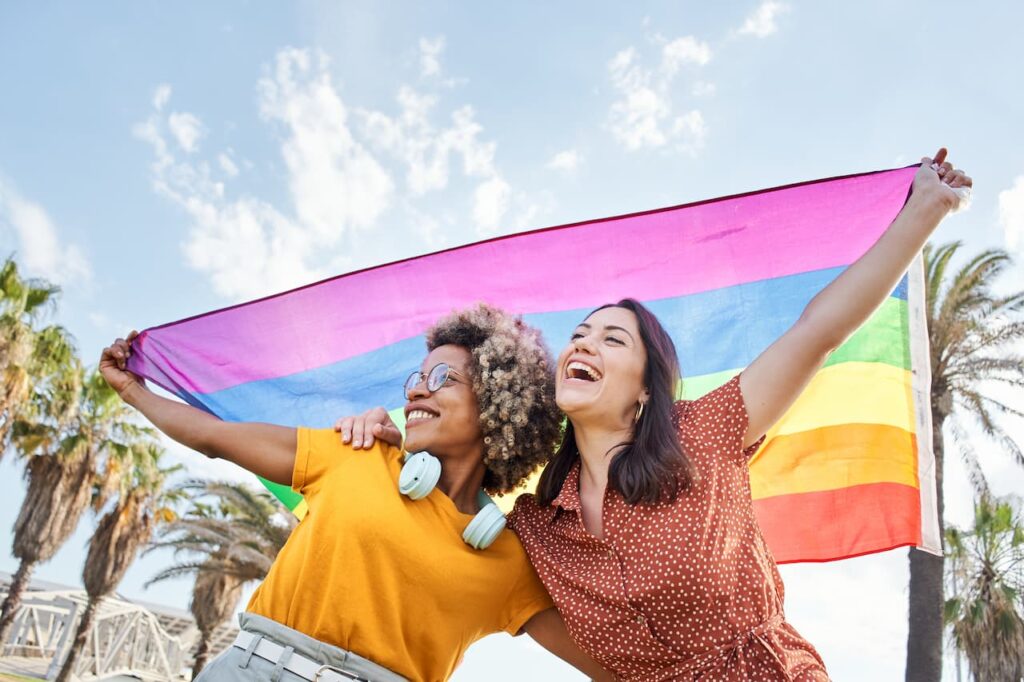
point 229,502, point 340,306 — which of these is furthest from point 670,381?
point 229,502

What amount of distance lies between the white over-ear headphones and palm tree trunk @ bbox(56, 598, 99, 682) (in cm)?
2773

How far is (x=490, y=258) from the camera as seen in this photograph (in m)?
4.55

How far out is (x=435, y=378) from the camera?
11.8ft

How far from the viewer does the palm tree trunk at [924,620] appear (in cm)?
1323

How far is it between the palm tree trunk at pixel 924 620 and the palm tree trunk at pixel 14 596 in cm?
2432

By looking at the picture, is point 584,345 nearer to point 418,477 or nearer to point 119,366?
point 418,477

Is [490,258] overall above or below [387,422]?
above

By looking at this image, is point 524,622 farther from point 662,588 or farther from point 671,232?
point 671,232

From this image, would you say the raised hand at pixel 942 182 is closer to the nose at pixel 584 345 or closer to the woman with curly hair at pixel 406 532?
the nose at pixel 584 345

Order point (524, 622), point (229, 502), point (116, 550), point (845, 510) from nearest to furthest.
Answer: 1. point (524, 622)
2. point (845, 510)
3. point (229, 502)
4. point (116, 550)

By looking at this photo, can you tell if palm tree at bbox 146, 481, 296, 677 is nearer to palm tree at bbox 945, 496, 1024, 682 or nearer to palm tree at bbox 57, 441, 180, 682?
palm tree at bbox 57, 441, 180, 682

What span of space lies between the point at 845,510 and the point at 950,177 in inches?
71.6

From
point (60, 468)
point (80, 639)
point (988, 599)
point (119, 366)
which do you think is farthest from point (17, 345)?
point (988, 599)

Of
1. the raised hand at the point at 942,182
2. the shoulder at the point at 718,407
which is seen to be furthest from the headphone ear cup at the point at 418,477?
the raised hand at the point at 942,182
